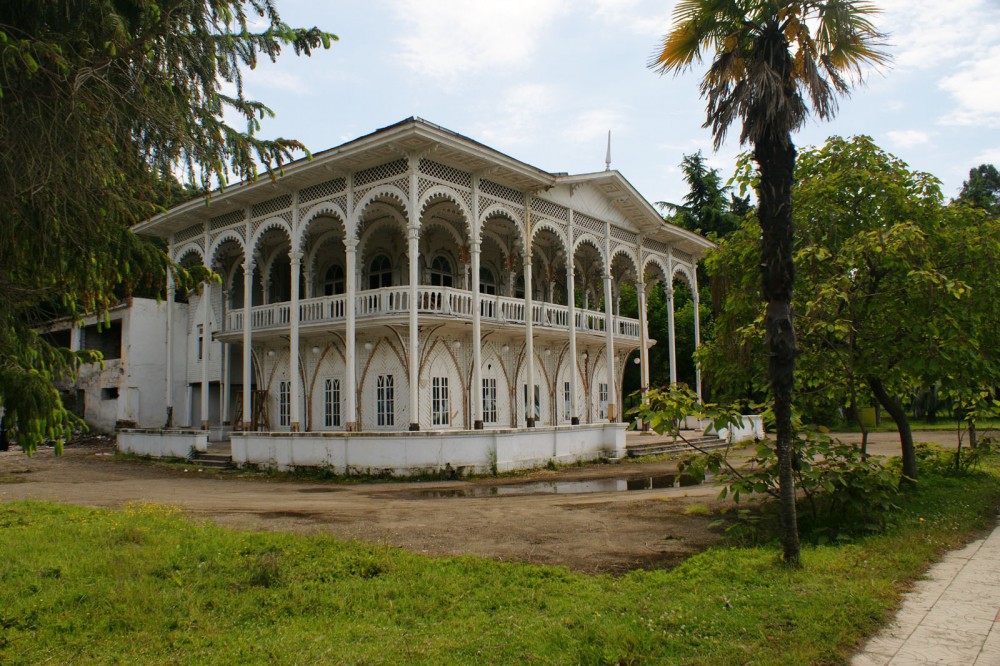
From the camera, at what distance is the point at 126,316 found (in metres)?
27.7

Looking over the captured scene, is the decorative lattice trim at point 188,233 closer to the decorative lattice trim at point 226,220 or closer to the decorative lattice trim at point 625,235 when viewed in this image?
the decorative lattice trim at point 226,220

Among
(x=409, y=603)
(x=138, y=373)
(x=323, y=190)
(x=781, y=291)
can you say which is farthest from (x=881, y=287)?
(x=138, y=373)

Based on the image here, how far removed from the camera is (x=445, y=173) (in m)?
18.1

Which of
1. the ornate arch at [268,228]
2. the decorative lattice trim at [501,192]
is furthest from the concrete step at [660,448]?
the ornate arch at [268,228]

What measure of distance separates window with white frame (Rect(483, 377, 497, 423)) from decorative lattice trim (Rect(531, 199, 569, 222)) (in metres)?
5.40

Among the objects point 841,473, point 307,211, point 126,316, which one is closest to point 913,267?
point 841,473

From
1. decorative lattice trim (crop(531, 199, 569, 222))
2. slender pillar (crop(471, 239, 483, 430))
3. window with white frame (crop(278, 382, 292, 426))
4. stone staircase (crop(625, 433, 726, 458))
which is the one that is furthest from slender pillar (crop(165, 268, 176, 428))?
stone staircase (crop(625, 433, 726, 458))

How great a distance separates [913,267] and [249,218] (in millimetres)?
17831

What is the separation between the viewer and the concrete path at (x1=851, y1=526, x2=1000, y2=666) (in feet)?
16.1

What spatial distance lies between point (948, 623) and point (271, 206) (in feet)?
64.1

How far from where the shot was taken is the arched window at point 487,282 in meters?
24.8

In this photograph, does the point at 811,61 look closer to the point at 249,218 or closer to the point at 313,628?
the point at 313,628

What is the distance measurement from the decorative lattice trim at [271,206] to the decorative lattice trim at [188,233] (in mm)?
3464

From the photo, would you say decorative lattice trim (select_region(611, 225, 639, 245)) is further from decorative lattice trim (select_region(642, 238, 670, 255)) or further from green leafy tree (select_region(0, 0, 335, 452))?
green leafy tree (select_region(0, 0, 335, 452))
